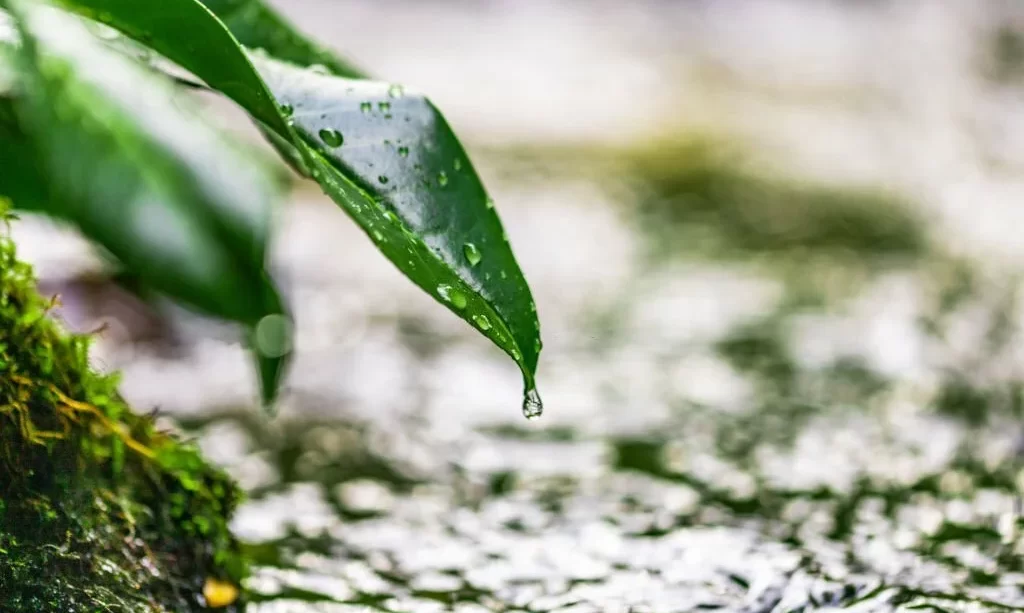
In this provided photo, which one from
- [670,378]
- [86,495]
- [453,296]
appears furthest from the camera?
[670,378]

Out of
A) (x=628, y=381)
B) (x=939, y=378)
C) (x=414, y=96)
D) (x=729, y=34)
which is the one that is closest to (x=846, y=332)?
(x=939, y=378)

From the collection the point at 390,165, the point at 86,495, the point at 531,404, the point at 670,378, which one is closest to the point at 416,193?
the point at 390,165

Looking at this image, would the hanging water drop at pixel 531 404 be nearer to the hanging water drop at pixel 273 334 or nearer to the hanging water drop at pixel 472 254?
the hanging water drop at pixel 472 254

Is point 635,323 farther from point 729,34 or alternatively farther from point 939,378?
point 729,34

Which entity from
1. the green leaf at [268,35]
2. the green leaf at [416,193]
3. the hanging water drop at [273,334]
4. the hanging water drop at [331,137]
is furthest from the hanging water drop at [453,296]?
the hanging water drop at [273,334]

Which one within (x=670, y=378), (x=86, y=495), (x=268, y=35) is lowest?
(x=86, y=495)

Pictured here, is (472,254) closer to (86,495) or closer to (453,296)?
(453,296)
